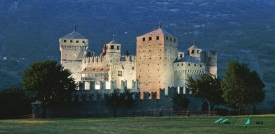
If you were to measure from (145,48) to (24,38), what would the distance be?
112 metres

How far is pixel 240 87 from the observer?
49031 millimetres

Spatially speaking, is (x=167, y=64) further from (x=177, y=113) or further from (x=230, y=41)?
(x=230, y=41)

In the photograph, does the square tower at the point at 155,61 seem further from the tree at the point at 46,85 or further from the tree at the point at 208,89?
the tree at the point at 46,85

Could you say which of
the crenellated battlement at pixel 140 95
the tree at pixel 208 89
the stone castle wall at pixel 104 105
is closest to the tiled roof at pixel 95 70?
the crenellated battlement at pixel 140 95

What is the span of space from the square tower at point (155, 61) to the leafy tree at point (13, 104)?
14.2 meters

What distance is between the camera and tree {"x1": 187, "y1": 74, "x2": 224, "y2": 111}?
169 ft

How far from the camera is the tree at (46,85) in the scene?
49.8m

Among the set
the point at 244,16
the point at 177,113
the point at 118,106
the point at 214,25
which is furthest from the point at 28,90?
the point at 244,16

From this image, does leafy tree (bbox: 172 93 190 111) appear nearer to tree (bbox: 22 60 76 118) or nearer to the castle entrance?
the castle entrance

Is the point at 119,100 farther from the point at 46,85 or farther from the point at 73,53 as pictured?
the point at 73,53

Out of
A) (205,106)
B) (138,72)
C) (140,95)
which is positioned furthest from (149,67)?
(205,106)

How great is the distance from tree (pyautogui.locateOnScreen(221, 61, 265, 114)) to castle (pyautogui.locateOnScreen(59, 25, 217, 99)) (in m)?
5.64

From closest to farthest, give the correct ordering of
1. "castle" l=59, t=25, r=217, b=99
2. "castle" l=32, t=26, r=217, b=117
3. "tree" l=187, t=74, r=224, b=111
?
"castle" l=32, t=26, r=217, b=117, "tree" l=187, t=74, r=224, b=111, "castle" l=59, t=25, r=217, b=99

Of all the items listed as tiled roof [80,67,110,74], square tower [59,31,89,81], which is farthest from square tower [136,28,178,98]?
square tower [59,31,89,81]
